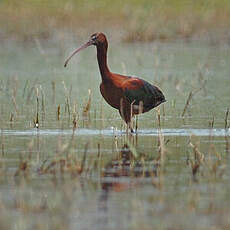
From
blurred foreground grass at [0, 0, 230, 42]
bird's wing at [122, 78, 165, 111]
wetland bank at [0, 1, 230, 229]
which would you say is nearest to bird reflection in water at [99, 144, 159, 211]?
wetland bank at [0, 1, 230, 229]

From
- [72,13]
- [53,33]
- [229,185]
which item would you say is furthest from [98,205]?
[72,13]

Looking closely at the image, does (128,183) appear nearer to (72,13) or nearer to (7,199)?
(7,199)

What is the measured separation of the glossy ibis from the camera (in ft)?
34.4

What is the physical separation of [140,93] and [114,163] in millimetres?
2487

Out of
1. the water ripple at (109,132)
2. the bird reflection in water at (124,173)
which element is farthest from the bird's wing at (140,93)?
the bird reflection in water at (124,173)

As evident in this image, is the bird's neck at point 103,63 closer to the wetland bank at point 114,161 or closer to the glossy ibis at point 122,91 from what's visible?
the glossy ibis at point 122,91

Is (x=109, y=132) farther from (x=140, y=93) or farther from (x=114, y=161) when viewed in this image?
(x=114, y=161)

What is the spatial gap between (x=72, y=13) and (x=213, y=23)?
385 centimetres

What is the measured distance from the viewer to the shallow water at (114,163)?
20.7ft

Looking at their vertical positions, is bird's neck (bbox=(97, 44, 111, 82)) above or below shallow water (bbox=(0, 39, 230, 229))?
above

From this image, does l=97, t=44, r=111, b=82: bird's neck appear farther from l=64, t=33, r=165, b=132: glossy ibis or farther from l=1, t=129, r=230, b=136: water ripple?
l=1, t=129, r=230, b=136: water ripple

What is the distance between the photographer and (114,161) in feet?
27.9

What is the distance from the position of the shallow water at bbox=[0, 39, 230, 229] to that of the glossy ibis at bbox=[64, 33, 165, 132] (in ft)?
0.66

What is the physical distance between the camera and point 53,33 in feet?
80.8
